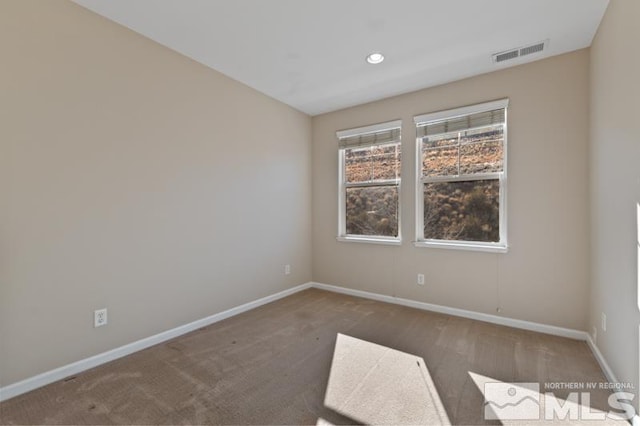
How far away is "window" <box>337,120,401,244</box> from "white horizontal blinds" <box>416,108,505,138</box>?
36 cm

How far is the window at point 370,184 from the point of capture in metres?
3.89

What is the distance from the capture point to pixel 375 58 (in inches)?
114

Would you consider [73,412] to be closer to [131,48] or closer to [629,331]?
[131,48]

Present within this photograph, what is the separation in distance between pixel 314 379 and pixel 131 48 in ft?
10.0

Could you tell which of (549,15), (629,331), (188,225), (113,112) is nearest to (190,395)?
(188,225)

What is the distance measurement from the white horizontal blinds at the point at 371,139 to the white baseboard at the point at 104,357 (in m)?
2.56

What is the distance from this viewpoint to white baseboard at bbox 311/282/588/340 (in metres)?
2.77

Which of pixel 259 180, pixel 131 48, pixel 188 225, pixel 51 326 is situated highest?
pixel 131 48

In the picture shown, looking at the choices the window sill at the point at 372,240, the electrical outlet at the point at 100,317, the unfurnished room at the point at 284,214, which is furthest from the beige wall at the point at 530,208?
the electrical outlet at the point at 100,317

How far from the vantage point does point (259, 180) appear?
12.2 feet

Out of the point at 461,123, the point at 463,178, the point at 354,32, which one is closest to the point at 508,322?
the point at 463,178

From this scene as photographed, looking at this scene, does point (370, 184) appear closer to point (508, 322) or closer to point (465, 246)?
point (465, 246)

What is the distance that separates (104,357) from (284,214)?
244 centimetres

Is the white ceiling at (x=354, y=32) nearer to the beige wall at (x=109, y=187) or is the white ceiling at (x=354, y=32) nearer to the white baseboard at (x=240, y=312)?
the beige wall at (x=109, y=187)
